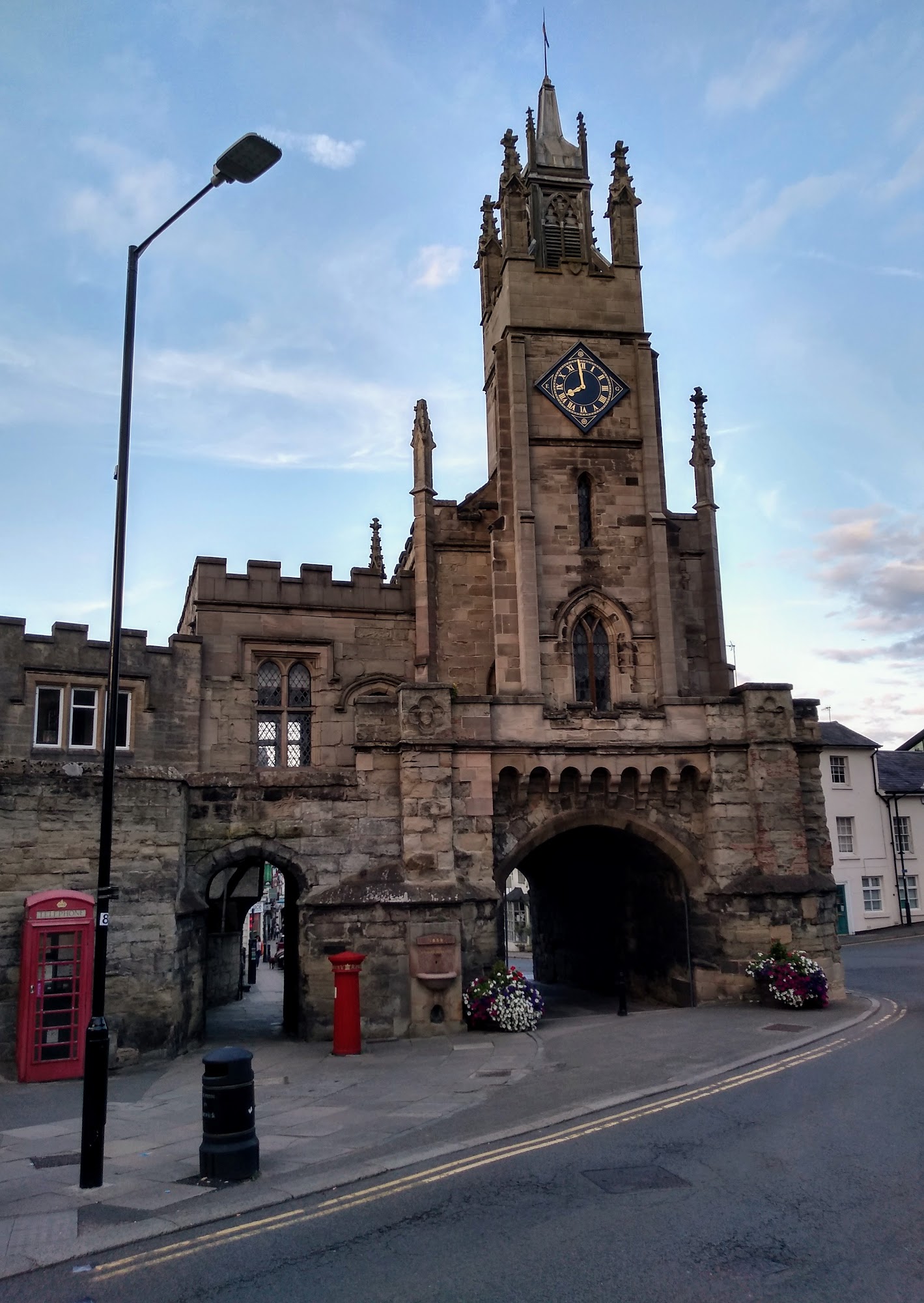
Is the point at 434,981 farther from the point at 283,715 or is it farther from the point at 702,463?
the point at 702,463

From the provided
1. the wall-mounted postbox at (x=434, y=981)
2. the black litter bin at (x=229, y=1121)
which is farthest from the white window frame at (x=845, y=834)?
the black litter bin at (x=229, y=1121)

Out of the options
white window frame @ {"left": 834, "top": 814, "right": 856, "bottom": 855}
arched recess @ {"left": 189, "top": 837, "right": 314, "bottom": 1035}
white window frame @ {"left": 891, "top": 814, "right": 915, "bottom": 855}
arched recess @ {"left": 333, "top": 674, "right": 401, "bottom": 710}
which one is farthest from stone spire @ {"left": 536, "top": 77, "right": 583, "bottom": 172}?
white window frame @ {"left": 891, "top": 814, "right": 915, "bottom": 855}

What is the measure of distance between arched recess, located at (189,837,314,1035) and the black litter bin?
752 cm

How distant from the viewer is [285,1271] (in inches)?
258

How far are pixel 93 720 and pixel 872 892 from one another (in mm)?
31710

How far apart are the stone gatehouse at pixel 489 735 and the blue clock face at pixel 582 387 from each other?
0.25 ft

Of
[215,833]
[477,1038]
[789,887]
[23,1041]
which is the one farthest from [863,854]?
[23,1041]

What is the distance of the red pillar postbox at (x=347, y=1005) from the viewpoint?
1509 cm

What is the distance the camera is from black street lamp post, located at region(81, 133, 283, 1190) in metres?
8.53

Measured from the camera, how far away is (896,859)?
4006cm

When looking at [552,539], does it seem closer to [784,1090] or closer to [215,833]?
[215,833]

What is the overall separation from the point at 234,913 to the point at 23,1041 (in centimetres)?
1393

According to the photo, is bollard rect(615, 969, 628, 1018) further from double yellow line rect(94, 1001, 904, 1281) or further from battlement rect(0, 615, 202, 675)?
battlement rect(0, 615, 202, 675)

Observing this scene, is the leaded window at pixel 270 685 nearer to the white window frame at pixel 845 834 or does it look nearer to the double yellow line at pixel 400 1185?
the double yellow line at pixel 400 1185
